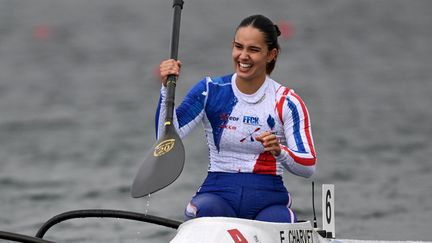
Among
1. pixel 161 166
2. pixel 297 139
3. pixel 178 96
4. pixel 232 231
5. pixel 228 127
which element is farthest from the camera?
pixel 178 96

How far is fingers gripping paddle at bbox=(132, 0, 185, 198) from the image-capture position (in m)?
7.35

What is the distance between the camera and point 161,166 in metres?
7.43

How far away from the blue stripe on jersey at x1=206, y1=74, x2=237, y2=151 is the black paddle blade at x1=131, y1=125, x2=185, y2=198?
286mm

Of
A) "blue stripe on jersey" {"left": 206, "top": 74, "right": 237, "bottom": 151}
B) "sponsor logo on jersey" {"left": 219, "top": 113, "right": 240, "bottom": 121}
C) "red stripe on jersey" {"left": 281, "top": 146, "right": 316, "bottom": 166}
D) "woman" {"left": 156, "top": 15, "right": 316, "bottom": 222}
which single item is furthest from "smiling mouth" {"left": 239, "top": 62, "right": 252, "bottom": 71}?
"red stripe on jersey" {"left": 281, "top": 146, "right": 316, "bottom": 166}

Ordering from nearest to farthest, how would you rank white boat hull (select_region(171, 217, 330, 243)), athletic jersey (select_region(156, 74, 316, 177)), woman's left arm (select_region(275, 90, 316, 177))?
white boat hull (select_region(171, 217, 330, 243)), woman's left arm (select_region(275, 90, 316, 177)), athletic jersey (select_region(156, 74, 316, 177))

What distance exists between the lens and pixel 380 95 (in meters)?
26.8

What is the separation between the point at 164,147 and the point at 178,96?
1784cm

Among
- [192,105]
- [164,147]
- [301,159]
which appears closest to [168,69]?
[192,105]

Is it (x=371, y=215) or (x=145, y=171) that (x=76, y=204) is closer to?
(x=371, y=215)

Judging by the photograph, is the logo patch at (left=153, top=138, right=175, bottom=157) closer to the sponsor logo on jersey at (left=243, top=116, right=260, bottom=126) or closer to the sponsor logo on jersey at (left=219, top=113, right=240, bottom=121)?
the sponsor logo on jersey at (left=219, top=113, right=240, bottom=121)

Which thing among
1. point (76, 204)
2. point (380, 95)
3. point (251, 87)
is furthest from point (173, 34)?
point (380, 95)

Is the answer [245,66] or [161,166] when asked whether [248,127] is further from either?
[161,166]

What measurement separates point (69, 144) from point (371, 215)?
863 centimetres

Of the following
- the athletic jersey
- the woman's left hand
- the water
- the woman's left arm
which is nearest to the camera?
the woman's left hand
